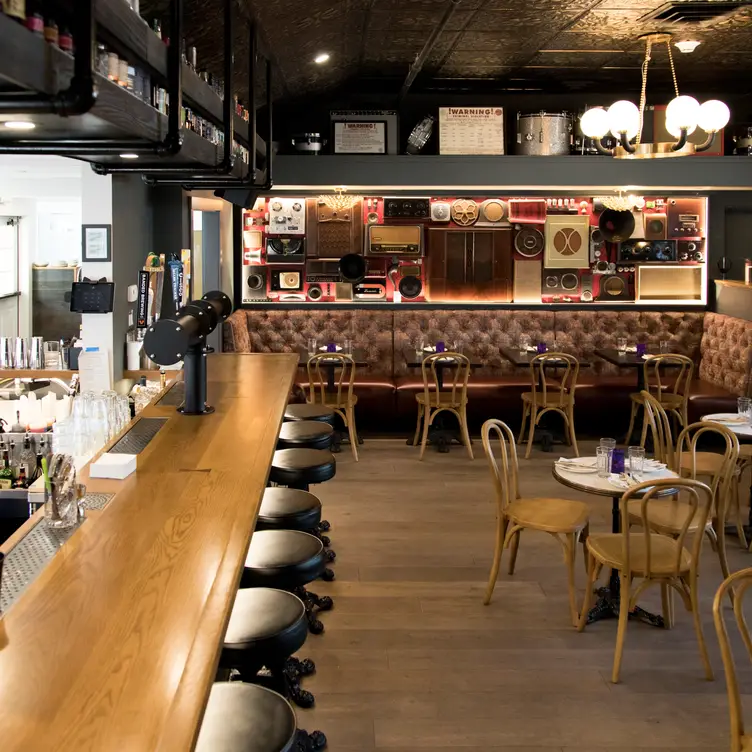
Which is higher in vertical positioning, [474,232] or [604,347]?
[474,232]

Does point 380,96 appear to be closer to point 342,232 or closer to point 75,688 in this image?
point 342,232

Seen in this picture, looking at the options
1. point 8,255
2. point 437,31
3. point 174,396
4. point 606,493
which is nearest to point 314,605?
point 174,396

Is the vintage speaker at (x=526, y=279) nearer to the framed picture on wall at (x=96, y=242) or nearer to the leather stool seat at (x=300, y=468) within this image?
the framed picture on wall at (x=96, y=242)

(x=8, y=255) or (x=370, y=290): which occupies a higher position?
(x=8, y=255)

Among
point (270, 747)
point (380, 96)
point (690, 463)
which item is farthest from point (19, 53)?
point (380, 96)

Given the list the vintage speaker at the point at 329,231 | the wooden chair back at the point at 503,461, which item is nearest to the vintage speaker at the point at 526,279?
the vintage speaker at the point at 329,231

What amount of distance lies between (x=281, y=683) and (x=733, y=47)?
6583 mm

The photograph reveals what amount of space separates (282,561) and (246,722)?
39.0 inches

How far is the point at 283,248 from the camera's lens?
977 cm

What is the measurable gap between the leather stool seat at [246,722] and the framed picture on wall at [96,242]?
11.8ft

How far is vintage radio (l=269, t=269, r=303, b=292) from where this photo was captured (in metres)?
9.84

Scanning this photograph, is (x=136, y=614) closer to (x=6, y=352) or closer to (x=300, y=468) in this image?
(x=300, y=468)

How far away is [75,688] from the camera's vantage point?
1.66 m

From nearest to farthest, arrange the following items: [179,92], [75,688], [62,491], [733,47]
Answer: [75,688] < [62,491] < [179,92] < [733,47]
